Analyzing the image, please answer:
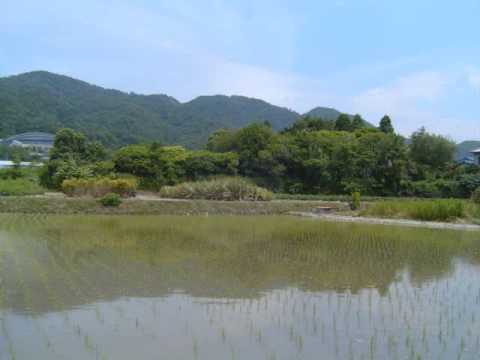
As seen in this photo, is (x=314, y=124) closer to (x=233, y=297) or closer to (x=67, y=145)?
(x=67, y=145)

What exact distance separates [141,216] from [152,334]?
44.5ft

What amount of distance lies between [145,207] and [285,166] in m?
11.7

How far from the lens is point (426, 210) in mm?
18750

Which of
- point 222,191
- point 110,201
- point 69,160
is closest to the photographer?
point 110,201

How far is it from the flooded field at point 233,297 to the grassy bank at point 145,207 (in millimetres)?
5847

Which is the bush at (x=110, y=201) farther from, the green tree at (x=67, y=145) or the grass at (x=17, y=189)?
the green tree at (x=67, y=145)

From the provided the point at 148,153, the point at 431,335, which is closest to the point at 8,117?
the point at 148,153

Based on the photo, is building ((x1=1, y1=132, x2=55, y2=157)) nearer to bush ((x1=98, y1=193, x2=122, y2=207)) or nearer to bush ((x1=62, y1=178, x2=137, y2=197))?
bush ((x1=62, y1=178, x2=137, y2=197))

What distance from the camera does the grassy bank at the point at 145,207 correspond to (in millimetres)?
18719

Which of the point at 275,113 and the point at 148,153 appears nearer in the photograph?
the point at 148,153

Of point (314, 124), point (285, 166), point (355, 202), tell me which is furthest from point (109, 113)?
point (355, 202)

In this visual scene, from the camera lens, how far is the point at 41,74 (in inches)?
3280

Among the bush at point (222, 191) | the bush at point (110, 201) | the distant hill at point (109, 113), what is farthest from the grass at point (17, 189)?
the distant hill at point (109, 113)

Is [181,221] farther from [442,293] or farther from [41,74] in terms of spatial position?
[41,74]
